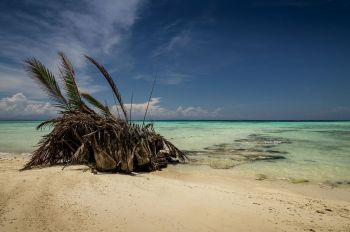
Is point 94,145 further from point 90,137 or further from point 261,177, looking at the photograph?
point 261,177

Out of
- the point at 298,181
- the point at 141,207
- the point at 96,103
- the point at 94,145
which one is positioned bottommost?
the point at 298,181

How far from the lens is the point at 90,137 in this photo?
19.7 feet

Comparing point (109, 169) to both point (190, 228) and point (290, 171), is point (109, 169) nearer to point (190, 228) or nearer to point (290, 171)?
point (190, 228)

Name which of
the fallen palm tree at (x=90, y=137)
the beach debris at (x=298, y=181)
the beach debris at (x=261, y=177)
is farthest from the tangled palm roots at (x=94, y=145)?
the beach debris at (x=298, y=181)

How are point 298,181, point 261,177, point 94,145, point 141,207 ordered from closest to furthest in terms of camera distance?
1. point 141,207
2. point 94,145
3. point 298,181
4. point 261,177

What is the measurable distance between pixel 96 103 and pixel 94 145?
178 cm

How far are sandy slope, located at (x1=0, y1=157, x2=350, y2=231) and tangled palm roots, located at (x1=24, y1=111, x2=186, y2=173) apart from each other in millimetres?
658

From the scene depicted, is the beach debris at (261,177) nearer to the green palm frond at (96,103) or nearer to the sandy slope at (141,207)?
the sandy slope at (141,207)

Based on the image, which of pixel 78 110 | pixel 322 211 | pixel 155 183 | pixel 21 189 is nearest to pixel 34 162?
pixel 78 110

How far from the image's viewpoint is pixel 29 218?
3.09 meters

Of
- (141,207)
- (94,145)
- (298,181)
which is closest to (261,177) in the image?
(298,181)

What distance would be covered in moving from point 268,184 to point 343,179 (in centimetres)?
211

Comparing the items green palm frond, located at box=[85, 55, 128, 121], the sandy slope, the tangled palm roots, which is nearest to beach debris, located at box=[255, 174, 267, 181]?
the sandy slope

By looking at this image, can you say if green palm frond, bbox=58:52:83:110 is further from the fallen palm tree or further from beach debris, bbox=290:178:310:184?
beach debris, bbox=290:178:310:184
